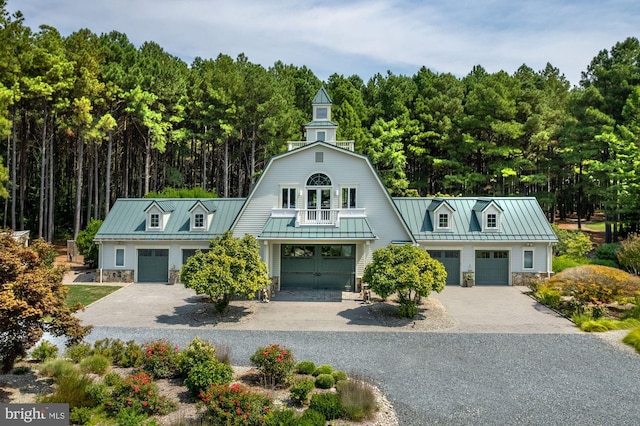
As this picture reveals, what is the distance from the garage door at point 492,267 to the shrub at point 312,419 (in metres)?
18.9

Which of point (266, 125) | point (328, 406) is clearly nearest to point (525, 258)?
point (328, 406)

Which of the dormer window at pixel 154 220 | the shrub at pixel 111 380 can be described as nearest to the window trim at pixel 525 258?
the dormer window at pixel 154 220

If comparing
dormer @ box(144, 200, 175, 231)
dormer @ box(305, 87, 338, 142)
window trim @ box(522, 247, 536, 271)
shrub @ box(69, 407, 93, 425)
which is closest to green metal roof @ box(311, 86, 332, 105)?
dormer @ box(305, 87, 338, 142)

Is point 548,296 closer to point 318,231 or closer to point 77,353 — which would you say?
point 318,231

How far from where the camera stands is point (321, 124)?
89.1 feet

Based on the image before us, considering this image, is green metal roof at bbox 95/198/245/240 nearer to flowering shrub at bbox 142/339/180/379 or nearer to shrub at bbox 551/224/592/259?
flowering shrub at bbox 142/339/180/379

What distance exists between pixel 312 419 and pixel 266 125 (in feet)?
114

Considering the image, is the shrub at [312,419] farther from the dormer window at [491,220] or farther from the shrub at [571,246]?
the shrub at [571,246]

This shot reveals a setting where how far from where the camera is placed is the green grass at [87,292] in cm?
2156

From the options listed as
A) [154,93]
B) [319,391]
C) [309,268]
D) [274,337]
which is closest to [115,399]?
[319,391]

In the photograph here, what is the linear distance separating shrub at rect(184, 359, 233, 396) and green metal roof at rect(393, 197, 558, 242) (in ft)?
54.7

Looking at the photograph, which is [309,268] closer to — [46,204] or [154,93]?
[154,93]

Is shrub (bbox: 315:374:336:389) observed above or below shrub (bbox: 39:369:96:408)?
below

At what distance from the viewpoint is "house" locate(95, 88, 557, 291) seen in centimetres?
2413
